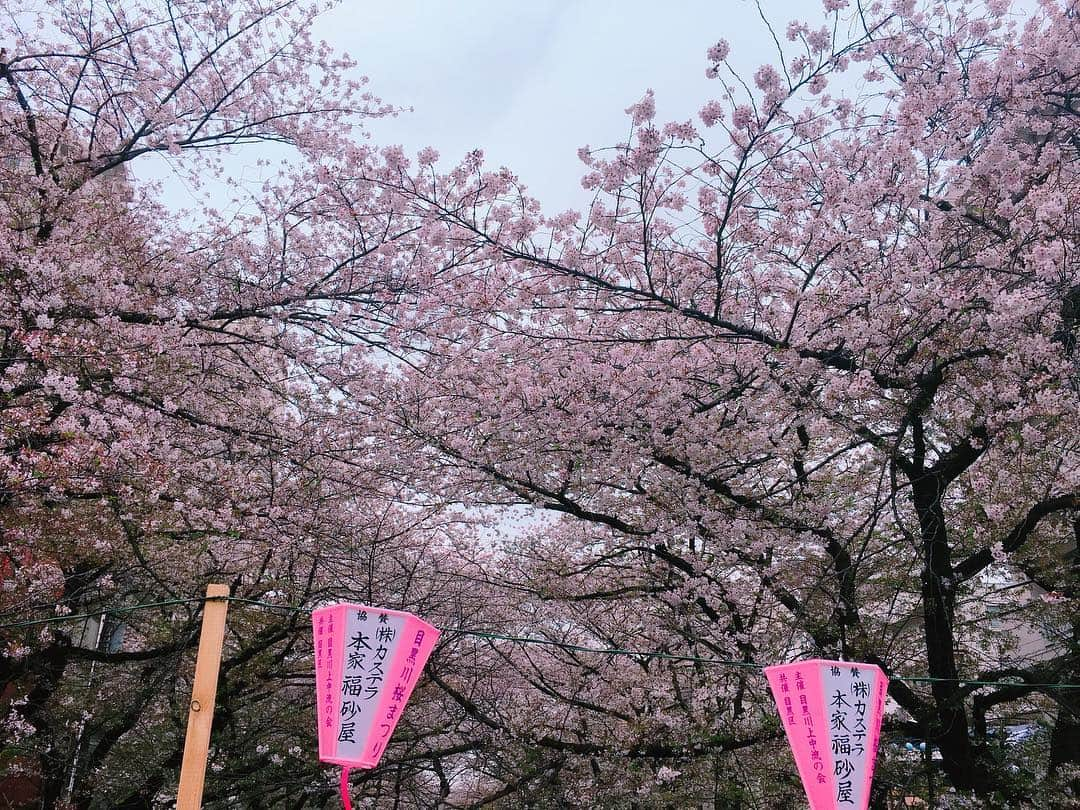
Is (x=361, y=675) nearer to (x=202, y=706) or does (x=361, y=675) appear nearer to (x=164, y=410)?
(x=202, y=706)

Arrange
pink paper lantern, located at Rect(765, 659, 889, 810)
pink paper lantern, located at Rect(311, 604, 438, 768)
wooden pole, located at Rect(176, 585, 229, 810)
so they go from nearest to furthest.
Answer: wooden pole, located at Rect(176, 585, 229, 810), pink paper lantern, located at Rect(311, 604, 438, 768), pink paper lantern, located at Rect(765, 659, 889, 810)

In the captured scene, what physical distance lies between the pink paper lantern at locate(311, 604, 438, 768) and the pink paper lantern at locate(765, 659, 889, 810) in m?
2.05

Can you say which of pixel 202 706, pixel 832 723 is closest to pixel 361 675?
pixel 202 706

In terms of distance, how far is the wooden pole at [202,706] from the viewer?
3.87 m

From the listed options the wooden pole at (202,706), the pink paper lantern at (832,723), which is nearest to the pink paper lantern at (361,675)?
the wooden pole at (202,706)

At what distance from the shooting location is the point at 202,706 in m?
4.01

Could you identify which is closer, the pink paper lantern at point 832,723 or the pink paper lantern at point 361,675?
the pink paper lantern at point 361,675

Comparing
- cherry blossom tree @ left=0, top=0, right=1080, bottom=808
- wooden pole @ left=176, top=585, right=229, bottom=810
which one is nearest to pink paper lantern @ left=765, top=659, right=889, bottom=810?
cherry blossom tree @ left=0, top=0, right=1080, bottom=808

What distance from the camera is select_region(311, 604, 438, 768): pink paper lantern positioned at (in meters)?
4.27

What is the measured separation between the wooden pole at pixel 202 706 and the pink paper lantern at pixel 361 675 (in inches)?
19.4

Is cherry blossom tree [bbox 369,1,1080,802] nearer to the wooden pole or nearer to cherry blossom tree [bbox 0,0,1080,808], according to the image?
cherry blossom tree [bbox 0,0,1080,808]

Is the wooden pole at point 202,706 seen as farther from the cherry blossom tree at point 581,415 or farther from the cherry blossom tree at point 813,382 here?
the cherry blossom tree at point 813,382

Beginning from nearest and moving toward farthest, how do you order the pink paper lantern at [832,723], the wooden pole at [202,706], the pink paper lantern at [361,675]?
the wooden pole at [202,706] → the pink paper lantern at [361,675] → the pink paper lantern at [832,723]

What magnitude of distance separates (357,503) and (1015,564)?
6.09 meters
